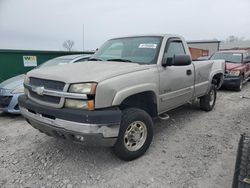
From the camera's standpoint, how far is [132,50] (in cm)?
415

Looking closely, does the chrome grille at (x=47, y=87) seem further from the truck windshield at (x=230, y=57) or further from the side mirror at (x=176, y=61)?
the truck windshield at (x=230, y=57)

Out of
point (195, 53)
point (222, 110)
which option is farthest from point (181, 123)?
point (195, 53)

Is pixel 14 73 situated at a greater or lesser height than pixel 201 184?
greater

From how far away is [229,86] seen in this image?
361 inches

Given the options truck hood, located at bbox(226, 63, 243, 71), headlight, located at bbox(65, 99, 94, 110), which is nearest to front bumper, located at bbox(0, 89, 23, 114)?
headlight, located at bbox(65, 99, 94, 110)

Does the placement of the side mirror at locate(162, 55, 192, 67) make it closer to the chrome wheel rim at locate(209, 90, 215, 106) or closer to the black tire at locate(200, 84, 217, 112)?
the black tire at locate(200, 84, 217, 112)

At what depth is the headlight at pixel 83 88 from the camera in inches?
110

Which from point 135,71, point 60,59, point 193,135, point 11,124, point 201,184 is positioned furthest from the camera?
point 60,59

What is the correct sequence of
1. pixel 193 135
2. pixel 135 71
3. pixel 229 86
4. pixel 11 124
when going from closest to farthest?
pixel 135 71
pixel 193 135
pixel 11 124
pixel 229 86

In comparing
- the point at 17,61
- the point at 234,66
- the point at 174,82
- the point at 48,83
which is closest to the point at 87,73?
the point at 48,83

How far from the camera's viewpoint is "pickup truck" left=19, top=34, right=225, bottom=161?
9.31 ft

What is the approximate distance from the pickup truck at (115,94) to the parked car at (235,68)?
17.3 ft

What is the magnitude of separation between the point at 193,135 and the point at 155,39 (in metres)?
1.93

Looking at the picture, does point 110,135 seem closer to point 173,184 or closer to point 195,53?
point 173,184
